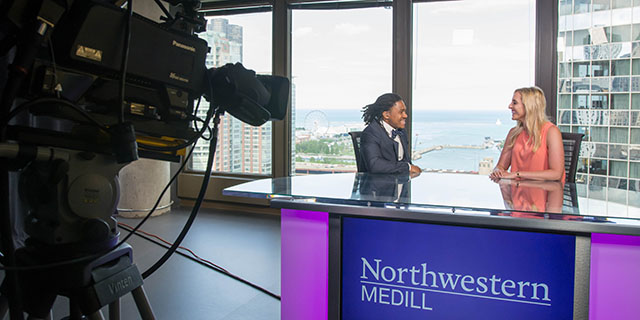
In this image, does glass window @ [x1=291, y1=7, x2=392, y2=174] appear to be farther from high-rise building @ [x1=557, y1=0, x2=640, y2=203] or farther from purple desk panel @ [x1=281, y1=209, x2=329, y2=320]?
purple desk panel @ [x1=281, y1=209, x2=329, y2=320]

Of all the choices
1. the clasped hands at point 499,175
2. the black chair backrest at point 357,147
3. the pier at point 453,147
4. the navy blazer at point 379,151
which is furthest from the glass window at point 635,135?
the black chair backrest at point 357,147

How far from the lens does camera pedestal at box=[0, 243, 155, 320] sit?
0.95 metres

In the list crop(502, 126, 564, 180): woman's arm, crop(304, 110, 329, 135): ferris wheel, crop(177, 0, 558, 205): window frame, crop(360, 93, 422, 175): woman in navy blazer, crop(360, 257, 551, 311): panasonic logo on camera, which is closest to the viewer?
crop(360, 257, 551, 311): panasonic logo on camera

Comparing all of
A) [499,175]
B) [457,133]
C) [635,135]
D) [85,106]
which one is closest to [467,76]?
[457,133]

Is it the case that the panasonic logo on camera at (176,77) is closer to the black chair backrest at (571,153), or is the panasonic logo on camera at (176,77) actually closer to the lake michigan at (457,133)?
the black chair backrest at (571,153)

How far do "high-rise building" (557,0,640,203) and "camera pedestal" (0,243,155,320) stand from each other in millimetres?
3960

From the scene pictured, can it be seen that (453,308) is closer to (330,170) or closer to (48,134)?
(48,134)

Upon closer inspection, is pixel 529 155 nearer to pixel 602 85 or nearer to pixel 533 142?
pixel 533 142

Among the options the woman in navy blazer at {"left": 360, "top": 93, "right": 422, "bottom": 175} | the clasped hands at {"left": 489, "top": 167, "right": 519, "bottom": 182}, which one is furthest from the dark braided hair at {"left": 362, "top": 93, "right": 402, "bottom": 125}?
the clasped hands at {"left": 489, "top": 167, "right": 519, "bottom": 182}

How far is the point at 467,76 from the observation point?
4449 mm

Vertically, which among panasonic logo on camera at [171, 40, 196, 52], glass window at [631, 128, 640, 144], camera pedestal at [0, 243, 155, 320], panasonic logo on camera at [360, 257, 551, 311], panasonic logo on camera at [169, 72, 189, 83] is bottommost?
panasonic logo on camera at [360, 257, 551, 311]

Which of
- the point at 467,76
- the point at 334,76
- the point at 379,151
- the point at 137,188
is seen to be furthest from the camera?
the point at 334,76

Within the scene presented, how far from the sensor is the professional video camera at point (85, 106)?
812mm

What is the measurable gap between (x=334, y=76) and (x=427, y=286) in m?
3.67
